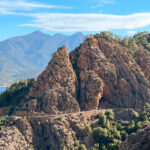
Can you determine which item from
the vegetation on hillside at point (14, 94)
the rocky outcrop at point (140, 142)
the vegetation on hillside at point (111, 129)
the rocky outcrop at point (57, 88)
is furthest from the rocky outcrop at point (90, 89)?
the rocky outcrop at point (140, 142)

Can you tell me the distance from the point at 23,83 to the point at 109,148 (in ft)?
102

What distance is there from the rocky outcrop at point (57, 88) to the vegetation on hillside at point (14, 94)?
4.38 m

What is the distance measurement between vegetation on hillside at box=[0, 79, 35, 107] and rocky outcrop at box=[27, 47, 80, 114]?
438 centimetres

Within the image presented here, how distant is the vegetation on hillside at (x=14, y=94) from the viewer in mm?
66938

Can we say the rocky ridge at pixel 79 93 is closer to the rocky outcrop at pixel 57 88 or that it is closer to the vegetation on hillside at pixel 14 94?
the rocky outcrop at pixel 57 88

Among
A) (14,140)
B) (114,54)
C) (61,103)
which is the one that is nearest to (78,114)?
(61,103)

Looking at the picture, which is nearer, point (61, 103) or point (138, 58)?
point (61, 103)

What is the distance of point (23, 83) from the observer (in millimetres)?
75250

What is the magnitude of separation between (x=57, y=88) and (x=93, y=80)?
28.2 ft

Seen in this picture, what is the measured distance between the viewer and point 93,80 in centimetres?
6644

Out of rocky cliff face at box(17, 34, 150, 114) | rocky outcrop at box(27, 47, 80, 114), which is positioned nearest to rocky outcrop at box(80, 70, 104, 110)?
rocky cliff face at box(17, 34, 150, 114)

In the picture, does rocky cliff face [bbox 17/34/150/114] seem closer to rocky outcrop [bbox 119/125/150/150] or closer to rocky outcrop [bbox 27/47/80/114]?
rocky outcrop [bbox 27/47/80/114]

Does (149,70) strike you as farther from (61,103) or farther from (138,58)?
(61,103)

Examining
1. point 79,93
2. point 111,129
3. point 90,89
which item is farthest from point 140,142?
point 79,93
